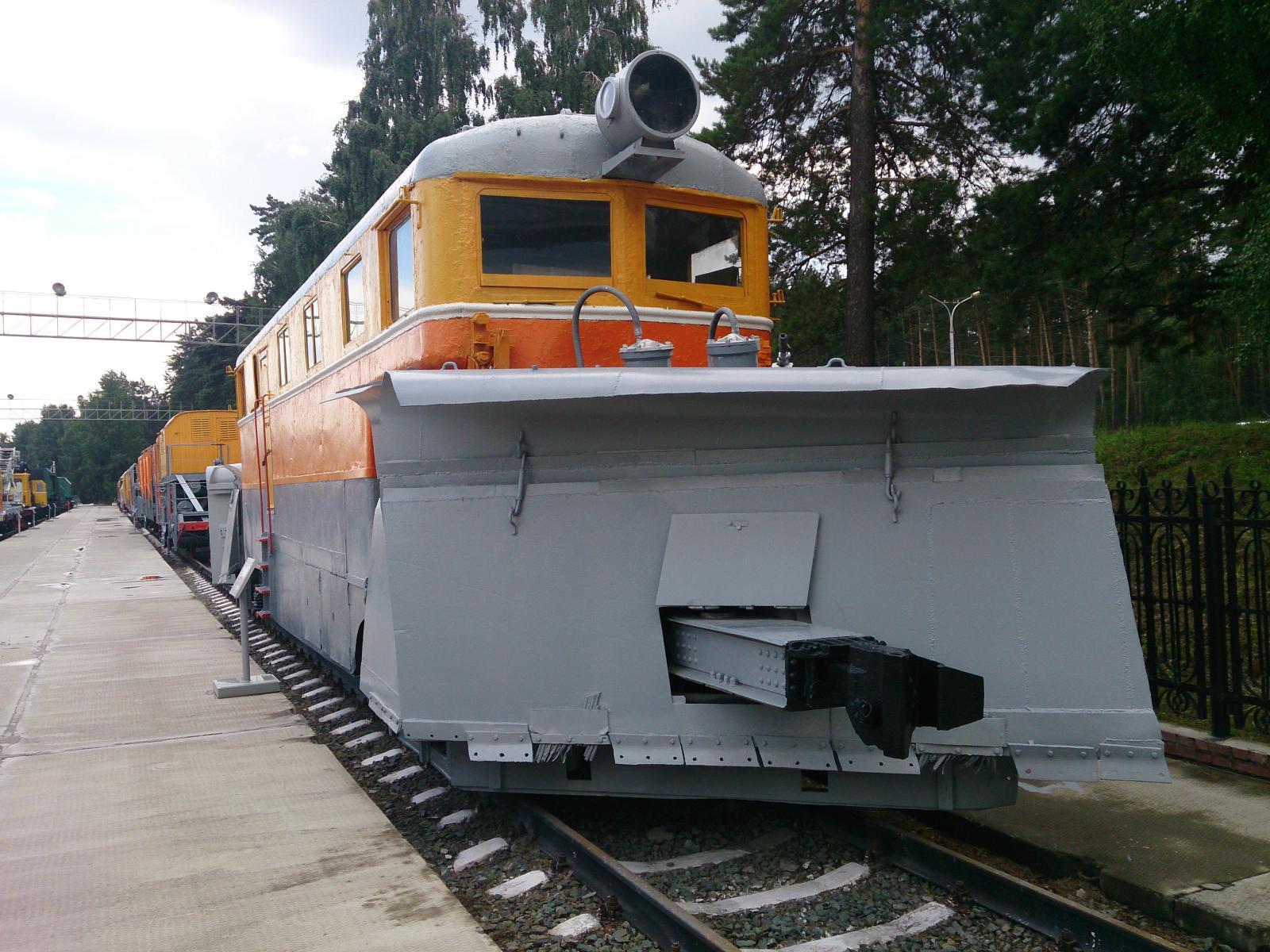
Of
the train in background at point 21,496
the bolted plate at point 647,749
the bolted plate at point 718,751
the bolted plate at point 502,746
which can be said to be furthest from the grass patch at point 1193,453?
the train in background at point 21,496

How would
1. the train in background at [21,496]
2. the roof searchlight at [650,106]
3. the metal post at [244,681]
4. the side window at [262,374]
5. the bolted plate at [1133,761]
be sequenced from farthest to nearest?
the train in background at [21,496] → the side window at [262,374] → the metal post at [244,681] → the roof searchlight at [650,106] → the bolted plate at [1133,761]

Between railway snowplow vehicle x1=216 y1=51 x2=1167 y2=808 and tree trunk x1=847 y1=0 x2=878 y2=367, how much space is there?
9.94 m

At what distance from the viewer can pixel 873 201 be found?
546 inches

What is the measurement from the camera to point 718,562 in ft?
12.7

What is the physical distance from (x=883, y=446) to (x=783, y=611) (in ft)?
2.42

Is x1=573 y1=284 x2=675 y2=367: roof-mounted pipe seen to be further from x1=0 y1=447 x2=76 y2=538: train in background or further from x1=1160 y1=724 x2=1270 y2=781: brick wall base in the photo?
x1=0 y1=447 x2=76 y2=538: train in background

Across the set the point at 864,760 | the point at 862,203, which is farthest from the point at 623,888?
the point at 862,203

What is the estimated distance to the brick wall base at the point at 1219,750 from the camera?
5.13 m

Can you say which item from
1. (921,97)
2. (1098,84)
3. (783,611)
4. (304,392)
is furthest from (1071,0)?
(783,611)

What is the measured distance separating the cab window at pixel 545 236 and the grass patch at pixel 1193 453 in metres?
9.22

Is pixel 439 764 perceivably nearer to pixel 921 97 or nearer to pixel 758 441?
pixel 758 441

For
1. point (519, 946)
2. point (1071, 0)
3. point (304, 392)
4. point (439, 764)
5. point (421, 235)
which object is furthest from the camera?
point (1071, 0)

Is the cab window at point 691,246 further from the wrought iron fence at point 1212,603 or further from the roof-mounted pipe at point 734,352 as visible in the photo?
the wrought iron fence at point 1212,603

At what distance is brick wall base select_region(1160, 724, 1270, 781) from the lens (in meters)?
5.13
